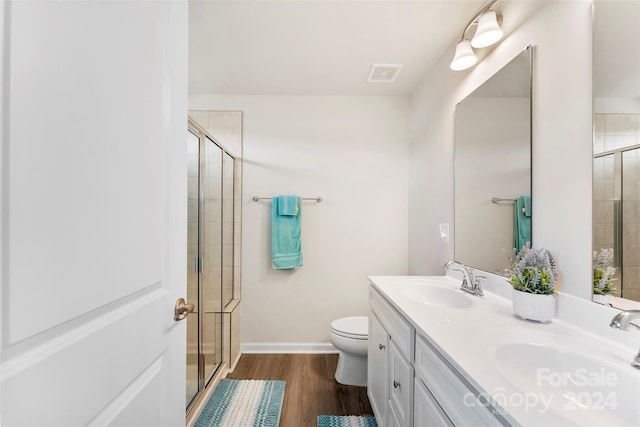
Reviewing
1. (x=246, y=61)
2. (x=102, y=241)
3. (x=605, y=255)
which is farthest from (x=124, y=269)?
(x=246, y=61)

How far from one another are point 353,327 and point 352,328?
0.07 ft

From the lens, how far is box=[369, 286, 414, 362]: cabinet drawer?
1.18 metres

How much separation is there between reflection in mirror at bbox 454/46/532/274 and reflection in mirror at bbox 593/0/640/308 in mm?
293

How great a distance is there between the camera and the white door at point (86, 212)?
41 centimetres

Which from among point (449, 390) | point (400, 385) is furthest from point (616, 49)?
point (400, 385)

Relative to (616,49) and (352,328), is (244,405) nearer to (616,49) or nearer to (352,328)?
(352,328)

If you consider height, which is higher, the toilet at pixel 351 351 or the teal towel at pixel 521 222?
the teal towel at pixel 521 222

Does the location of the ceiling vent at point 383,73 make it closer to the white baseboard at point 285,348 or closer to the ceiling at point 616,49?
the ceiling at point 616,49

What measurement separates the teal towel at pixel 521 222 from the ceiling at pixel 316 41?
1.08m

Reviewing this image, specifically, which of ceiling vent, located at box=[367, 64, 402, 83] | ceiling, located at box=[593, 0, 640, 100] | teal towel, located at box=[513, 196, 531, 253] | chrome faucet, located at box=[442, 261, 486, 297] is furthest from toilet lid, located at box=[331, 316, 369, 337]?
ceiling vent, located at box=[367, 64, 402, 83]

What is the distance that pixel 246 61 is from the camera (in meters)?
2.15

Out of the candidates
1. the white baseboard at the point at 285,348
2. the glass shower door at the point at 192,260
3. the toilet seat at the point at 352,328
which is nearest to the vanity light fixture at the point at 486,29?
the glass shower door at the point at 192,260

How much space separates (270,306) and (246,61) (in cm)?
199

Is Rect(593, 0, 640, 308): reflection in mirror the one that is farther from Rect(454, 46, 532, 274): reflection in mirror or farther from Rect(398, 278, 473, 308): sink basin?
Rect(398, 278, 473, 308): sink basin
